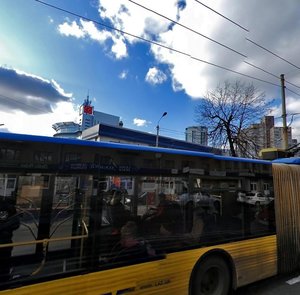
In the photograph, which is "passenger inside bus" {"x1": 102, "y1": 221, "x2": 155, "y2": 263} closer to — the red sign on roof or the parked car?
the parked car

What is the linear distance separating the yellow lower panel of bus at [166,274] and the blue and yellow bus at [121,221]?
13 millimetres

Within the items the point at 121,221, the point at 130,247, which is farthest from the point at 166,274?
the point at 121,221

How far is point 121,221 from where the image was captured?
386 cm

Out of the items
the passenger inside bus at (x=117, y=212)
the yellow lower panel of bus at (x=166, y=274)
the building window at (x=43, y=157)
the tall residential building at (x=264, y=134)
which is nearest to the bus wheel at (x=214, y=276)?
the yellow lower panel of bus at (x=166, y=274)

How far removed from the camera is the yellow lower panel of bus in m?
3.18

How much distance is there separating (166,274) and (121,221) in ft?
3.37

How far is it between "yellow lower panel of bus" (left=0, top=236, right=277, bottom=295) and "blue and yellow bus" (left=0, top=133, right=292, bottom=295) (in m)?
0.01

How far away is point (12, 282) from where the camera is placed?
2908mm

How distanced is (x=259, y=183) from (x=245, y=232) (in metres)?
1.05

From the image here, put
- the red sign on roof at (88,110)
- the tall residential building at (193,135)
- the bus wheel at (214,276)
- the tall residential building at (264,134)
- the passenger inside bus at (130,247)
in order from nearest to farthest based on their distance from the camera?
the passenger inside bus at (130,247) < the bus wheel at (214,276) < the tall residential building at (264,134) < the tall residential building at (193,135) < the red sign on roof at (88,110)

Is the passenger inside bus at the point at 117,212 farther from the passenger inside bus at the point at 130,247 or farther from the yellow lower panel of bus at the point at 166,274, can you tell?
the yellow lower panel of bus at the point at 166,274

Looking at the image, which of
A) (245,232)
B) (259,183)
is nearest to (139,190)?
(245,232)

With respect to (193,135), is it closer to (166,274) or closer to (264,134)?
(264,134)

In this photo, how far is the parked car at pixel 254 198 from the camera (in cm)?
529
